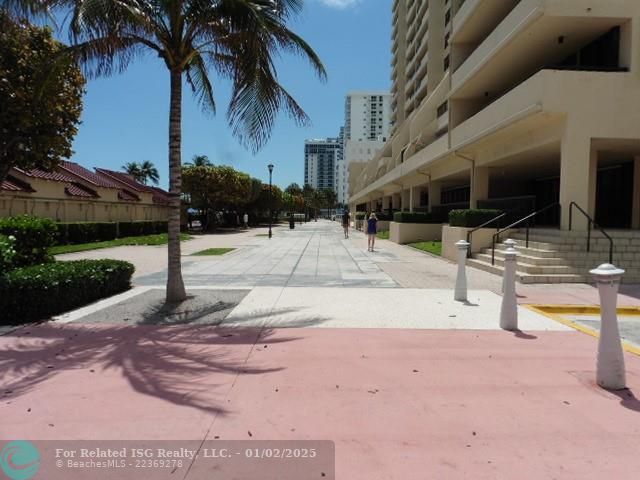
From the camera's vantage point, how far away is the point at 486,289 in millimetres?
9734

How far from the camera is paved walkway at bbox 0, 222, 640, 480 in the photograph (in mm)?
3051

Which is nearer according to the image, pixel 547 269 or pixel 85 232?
pixel 547 269

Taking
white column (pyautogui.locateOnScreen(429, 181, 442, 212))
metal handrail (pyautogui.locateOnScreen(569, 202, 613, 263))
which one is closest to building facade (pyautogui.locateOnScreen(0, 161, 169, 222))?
metal handrail (pyautogui.locateOnScreen(569, 202, 613, 263))

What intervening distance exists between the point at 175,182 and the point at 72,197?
70.3 feet

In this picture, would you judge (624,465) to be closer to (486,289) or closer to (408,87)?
(486,289)

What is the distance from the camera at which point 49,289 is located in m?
6.79

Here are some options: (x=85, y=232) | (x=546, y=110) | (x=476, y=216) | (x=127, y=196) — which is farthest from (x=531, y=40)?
(x=127, y=196)

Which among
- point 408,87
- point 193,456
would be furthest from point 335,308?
point 408,87

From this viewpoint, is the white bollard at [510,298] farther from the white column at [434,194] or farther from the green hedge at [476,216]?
the white column at [434,194]

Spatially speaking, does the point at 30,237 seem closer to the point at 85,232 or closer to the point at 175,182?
the point at 175,182

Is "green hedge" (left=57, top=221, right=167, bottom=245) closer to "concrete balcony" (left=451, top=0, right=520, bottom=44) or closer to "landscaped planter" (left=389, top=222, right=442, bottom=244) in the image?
"landscaped planter" (left=389, top=222, right=442, bottom=244)

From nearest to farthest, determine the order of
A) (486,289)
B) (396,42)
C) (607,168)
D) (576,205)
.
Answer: (486,289)
(576,205)
(607,168)
(396,42)

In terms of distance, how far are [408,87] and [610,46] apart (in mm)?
43795

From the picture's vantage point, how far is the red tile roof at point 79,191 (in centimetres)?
2528
